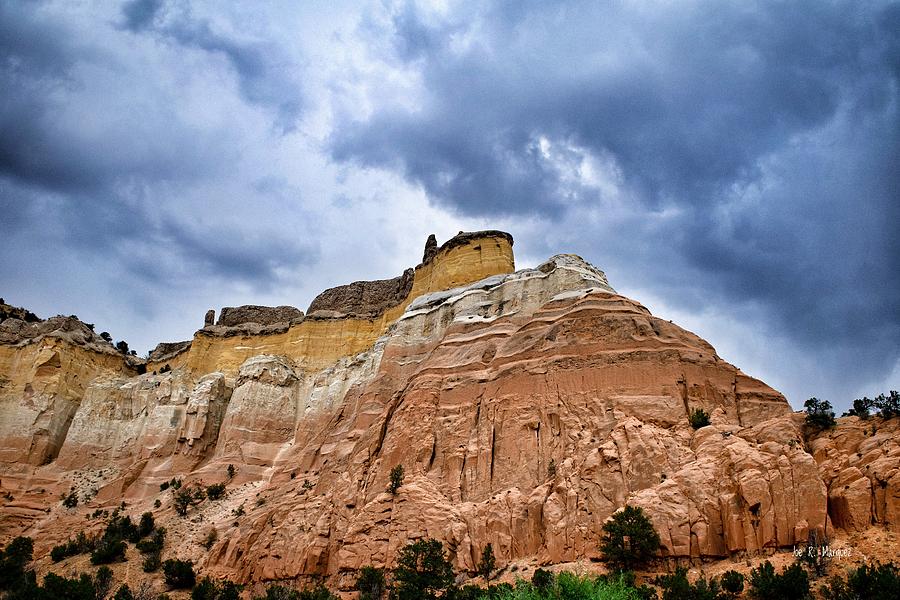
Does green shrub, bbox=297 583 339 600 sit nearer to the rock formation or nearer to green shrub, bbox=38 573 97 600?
the rock formation

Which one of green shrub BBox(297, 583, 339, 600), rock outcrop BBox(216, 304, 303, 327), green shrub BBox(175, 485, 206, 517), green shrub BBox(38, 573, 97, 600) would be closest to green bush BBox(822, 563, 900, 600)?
green shrub BBox(297, 583, 339, 600)

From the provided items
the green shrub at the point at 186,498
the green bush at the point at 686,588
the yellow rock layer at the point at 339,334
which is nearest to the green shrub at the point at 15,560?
the green shrub at the point at 186,498

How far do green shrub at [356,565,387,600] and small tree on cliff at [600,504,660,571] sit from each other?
9566mm

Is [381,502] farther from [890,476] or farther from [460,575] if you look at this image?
[890,476]

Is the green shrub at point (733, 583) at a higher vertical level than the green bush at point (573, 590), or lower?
higher

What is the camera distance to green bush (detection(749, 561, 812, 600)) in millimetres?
20500

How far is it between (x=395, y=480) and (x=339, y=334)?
25.6m

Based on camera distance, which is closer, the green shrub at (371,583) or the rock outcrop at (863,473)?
the rock outcrop at (863,473)

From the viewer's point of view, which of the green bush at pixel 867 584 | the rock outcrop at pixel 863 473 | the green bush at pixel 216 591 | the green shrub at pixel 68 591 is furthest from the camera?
the green bush at pixel 216 591

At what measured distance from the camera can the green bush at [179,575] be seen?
36.0 m

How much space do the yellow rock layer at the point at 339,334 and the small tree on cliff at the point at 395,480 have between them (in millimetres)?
19236

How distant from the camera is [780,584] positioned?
20797mm

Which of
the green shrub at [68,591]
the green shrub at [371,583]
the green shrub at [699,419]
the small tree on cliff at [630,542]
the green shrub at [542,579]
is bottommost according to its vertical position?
the green shrub at [68,591]

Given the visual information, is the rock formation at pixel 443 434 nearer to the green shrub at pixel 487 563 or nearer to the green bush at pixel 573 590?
the green shrub at pixel 487 563
